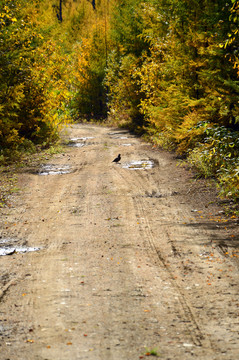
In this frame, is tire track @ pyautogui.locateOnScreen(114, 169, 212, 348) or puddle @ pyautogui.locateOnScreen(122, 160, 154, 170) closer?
tire track @ pyautogui.locateOnScreen(114, 169, 212, 348)

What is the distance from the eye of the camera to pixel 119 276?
6023 millimetres

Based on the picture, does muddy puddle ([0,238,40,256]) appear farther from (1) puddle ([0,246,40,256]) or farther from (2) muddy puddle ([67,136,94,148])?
(2) muddy puddle ([67,136,94,148])

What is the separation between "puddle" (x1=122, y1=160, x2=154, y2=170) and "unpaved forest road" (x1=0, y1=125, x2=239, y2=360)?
338 centimetres

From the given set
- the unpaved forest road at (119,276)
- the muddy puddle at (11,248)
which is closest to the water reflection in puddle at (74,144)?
the unpaved forest road at (119,276)

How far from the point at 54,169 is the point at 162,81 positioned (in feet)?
21.4

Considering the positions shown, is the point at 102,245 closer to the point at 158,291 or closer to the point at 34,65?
the point at 158,291

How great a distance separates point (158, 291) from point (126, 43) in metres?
25.0

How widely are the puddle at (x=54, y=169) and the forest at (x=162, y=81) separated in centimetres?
197

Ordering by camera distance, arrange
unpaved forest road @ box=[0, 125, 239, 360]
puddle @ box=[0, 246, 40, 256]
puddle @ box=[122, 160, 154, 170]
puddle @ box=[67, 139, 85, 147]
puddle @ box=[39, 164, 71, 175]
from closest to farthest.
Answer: unpaved forest road @ box=[0, 125, 239, 360] < puddle @ box=[0, 246, 40, 256] < puddle @ box=[39, 164, 71, 175] < puddle @ box=[122, 160, 154, 170] < puddle @ box=[67, 139, 85, 147]

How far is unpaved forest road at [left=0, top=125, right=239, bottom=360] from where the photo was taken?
14.0ft

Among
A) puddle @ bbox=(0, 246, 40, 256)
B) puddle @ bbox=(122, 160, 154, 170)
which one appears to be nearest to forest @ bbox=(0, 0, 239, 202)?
puddle @ bbox=(122, 160, 154, 170)

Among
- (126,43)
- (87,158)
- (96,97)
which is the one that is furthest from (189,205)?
(96,97)

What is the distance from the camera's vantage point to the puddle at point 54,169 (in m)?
14.8

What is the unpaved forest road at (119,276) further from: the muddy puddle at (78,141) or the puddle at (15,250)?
the muddy puddle at (78,141)
